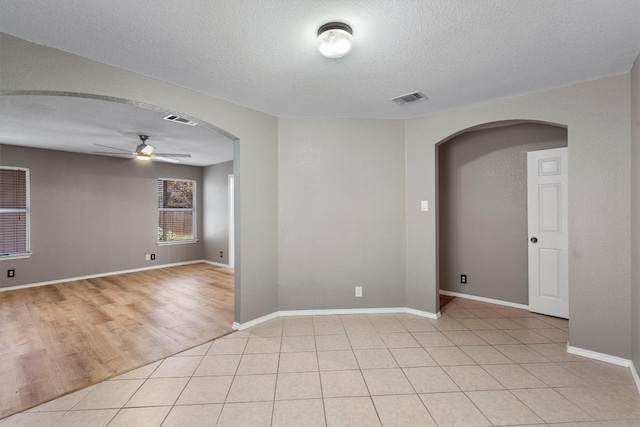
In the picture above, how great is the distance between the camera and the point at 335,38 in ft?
6.15

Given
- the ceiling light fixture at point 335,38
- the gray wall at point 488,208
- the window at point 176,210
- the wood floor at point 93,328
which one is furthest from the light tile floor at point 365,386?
the window at point 176,210

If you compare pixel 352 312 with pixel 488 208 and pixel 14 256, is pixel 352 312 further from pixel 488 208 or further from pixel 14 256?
pixel 14 256

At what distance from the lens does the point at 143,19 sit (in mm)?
1766

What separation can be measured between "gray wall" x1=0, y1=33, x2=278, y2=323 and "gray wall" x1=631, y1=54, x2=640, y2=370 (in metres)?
3.27

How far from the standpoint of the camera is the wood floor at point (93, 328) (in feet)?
7.66

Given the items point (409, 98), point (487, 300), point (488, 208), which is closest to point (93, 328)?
point (409, 98)

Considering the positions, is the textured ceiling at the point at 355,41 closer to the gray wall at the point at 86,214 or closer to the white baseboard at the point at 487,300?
the white baseboard at the point at 487,300

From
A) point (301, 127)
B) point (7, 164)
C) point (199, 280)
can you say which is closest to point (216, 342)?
point (301, 127)

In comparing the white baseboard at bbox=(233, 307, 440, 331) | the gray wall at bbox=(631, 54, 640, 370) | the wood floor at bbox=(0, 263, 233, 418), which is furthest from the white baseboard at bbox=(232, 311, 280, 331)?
the gray wall at bbox=(631, 54, 640, 370)

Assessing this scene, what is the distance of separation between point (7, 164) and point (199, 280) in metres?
3.74

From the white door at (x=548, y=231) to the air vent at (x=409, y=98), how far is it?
6.07 ft

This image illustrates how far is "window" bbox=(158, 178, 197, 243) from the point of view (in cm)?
702

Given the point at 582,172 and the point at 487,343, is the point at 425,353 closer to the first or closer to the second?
the point at 487,343

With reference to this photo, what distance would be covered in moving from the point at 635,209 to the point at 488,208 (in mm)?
1860
